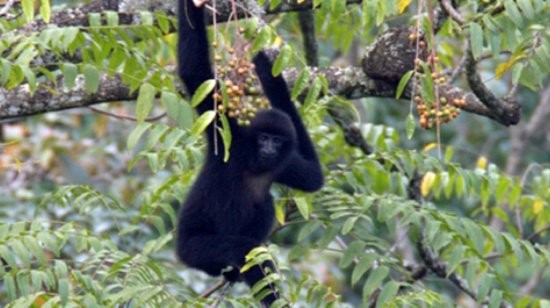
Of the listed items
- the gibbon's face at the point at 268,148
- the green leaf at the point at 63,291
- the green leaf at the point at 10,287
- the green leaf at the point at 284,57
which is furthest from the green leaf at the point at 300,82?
the green leaf at the point at 10,287

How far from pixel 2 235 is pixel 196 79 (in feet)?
4.10

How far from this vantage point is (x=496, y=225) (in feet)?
30.1

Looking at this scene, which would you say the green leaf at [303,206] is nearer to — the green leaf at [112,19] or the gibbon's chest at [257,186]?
the gibbon's chest at [257,186]

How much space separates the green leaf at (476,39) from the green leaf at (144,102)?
5.10 feet

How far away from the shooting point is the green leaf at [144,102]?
14.7ft

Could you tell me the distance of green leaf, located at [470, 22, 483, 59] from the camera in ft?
15.8

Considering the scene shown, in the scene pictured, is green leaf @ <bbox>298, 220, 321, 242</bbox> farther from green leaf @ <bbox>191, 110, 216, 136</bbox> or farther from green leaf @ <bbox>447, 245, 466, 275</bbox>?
Answer: green leaf @ <bbox>191, 110, 216, 136</bbox>

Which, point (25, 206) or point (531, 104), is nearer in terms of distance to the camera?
point (25, 206)

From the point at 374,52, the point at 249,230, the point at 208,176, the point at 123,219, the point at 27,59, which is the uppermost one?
the point at 27,59

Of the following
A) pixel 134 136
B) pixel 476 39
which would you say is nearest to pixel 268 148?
pixel 134 136

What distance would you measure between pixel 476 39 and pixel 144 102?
5.34ft

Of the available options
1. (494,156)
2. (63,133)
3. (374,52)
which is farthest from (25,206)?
(494,156)

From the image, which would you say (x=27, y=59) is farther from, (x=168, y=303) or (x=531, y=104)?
(x=531, y=104)

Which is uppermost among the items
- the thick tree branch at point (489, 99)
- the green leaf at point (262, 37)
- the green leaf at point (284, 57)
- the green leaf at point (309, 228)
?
the green leaf at point (262, 37)
